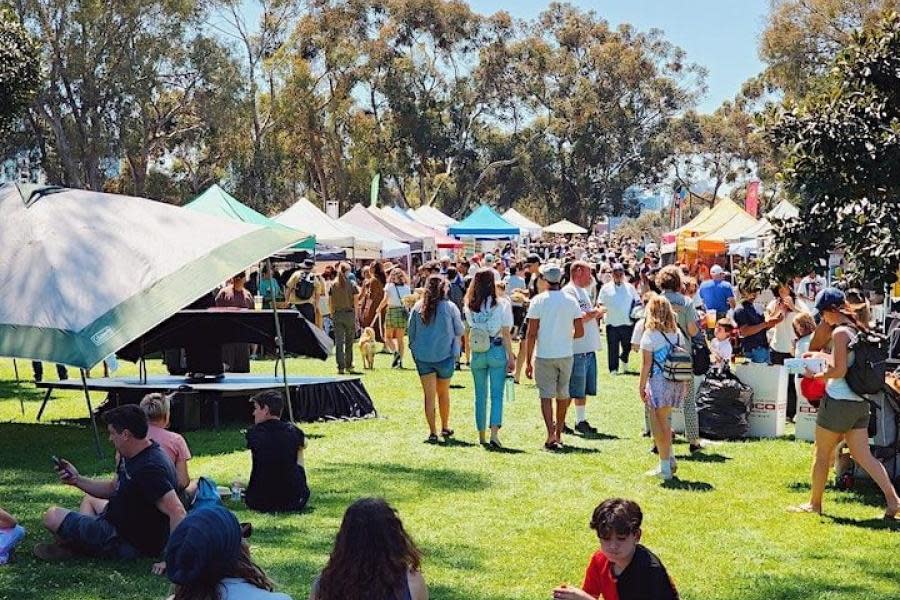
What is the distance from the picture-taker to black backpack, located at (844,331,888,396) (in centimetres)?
857

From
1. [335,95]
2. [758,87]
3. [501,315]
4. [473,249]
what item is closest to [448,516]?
[501,315]

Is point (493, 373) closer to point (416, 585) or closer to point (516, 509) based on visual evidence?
point (516, 509)

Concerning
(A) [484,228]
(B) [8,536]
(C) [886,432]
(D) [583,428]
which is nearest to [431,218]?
(A) [484,228]

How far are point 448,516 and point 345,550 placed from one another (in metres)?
5.15

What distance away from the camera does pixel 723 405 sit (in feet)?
41.3

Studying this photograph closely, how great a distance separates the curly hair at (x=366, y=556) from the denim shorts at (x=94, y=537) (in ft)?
12.2

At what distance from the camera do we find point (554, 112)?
73375mm

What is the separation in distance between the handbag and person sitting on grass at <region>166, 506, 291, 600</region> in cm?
675

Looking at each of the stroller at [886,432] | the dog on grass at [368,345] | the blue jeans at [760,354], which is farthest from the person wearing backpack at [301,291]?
the stroller at [886,432]

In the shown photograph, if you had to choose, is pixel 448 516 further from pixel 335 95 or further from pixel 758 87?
pixel 758 87

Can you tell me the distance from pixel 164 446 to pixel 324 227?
61.5 feet

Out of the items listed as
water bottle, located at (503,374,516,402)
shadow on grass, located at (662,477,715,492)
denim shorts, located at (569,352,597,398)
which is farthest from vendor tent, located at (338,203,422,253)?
shadow on grass, located at (662,477,715,492)

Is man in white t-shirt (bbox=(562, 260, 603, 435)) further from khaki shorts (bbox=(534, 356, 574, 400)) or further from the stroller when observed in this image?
the stroller

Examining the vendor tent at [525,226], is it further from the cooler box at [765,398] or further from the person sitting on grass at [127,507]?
the person sitting on grass at [127,507]
